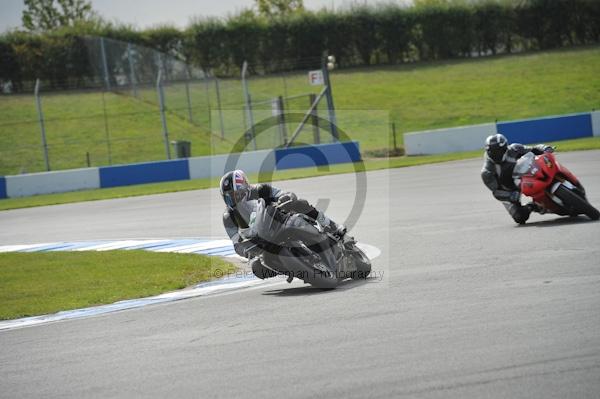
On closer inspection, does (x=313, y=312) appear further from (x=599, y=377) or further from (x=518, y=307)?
(x=599, y=377)

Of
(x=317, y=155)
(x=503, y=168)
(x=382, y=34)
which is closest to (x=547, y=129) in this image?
(x=317, y=155)

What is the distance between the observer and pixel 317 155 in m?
32.7

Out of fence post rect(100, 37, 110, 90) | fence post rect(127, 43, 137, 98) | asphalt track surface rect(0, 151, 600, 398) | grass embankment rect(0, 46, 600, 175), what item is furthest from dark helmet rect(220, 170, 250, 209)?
fence post rect(100, 37, 110, 90)

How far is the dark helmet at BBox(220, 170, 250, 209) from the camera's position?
10.5m

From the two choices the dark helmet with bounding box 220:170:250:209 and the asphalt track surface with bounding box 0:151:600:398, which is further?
the dark helmet with bounding box 220:170:250:209

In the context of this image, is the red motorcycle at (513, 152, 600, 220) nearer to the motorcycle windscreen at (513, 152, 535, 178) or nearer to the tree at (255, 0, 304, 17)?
the motorcycle windscreen at (513, 152, 535, 178)

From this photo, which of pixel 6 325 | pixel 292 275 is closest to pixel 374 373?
pixel 292 275

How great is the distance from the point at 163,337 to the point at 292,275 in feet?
6.95

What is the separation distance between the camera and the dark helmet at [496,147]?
13617 millimetres

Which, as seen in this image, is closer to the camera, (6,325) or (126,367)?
(126,367)

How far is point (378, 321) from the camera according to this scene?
7738 millimetres

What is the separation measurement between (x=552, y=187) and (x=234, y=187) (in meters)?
4.54

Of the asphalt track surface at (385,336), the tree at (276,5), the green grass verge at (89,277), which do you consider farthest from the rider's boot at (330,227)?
the tree at (276,5)

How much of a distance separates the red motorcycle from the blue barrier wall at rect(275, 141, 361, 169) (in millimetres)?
18937
